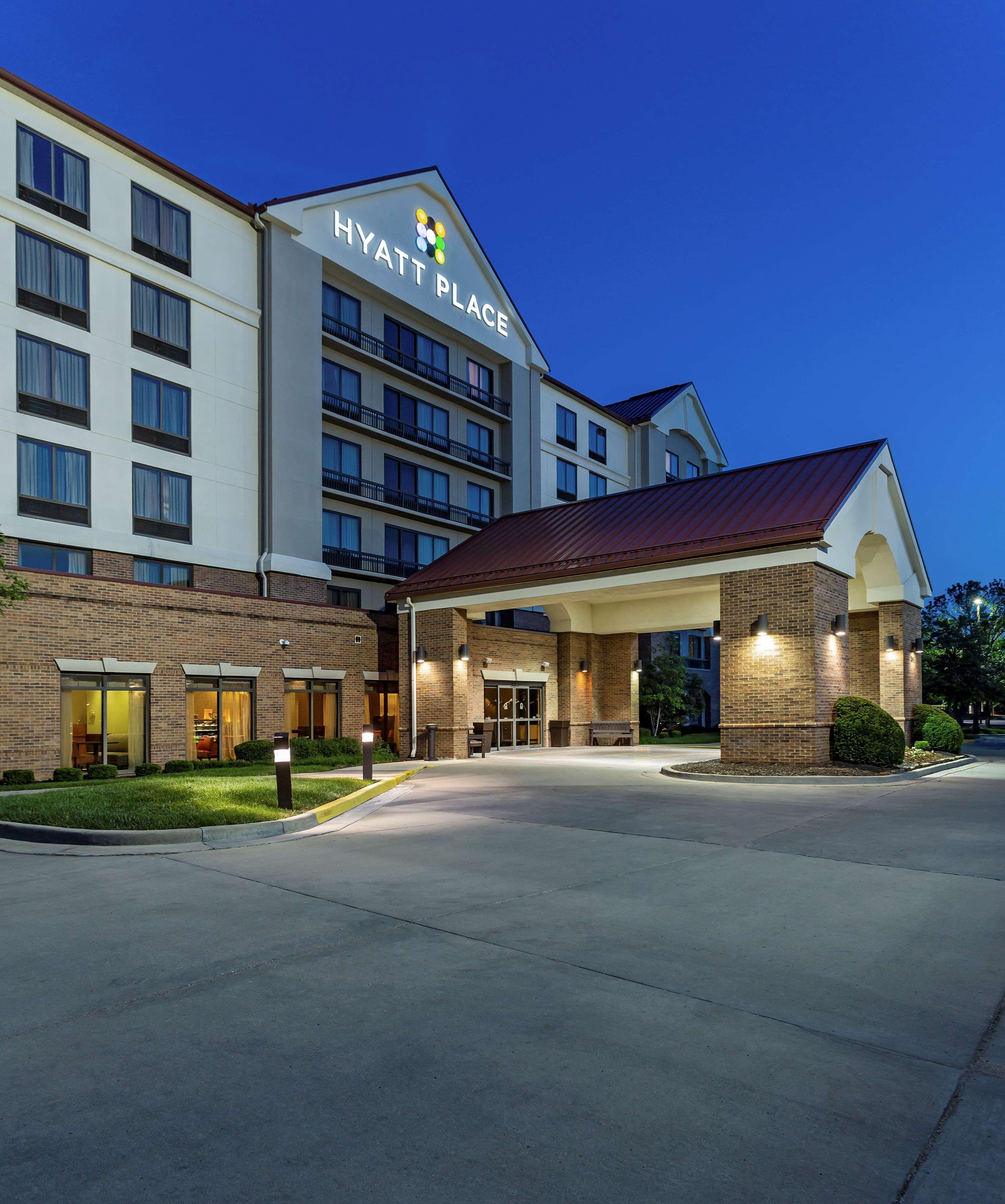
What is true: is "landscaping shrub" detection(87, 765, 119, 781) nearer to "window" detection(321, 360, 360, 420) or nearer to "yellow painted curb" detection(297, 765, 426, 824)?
"yellow painted curb" detection(297, 765, 426, 824)

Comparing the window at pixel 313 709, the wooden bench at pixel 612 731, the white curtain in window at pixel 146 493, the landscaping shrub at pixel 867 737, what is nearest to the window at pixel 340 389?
the white curtain in window at pixel 146 493

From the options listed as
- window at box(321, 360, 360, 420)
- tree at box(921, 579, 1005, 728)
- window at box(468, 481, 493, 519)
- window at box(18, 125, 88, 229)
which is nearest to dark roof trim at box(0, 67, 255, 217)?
window at box(18, 125, 88, 229)

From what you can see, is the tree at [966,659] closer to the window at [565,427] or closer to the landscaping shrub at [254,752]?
the window at [565,427]

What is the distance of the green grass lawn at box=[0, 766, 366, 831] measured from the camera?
1100cm

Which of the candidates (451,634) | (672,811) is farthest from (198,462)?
(672,811)

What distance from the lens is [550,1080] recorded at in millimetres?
3896

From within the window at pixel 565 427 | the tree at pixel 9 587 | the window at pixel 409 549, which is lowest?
the tree at pixel 9 587

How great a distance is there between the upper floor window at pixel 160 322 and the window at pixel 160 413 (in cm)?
90

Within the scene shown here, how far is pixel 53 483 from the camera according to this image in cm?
2270

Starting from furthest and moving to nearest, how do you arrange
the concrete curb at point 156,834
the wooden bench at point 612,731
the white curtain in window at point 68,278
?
the wooden bench at point 612,731 < the white curtain in window at point 68,278 < the concrete curb at point 156,834

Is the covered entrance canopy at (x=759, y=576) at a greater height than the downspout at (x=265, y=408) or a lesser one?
lesser

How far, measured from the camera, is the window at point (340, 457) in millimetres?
30906

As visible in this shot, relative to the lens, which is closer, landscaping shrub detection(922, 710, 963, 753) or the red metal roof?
the red metal roof

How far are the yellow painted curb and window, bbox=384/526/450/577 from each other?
618 inches
